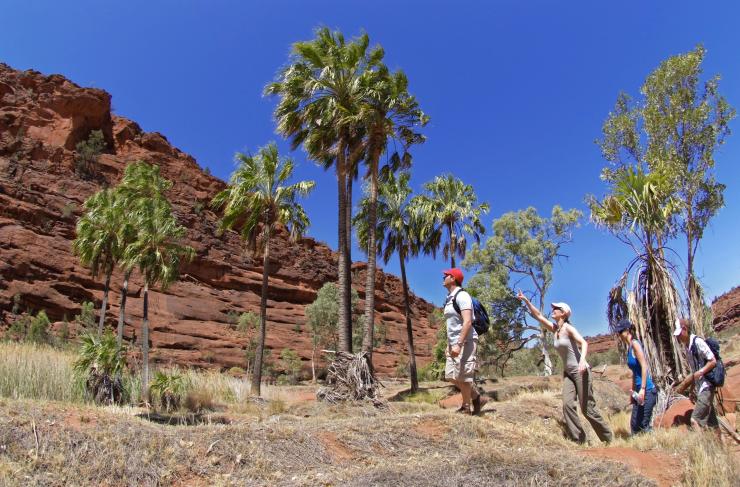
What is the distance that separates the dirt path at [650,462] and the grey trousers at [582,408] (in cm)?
70

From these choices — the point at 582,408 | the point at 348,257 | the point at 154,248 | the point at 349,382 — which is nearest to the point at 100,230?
the point at 154,248

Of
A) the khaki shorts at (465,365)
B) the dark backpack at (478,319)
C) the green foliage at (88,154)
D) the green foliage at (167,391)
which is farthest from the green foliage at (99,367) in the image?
the green foliage at (88,154)

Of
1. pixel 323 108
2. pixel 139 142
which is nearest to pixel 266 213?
pixel 323 108

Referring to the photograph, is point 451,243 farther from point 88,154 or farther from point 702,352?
point 88,154

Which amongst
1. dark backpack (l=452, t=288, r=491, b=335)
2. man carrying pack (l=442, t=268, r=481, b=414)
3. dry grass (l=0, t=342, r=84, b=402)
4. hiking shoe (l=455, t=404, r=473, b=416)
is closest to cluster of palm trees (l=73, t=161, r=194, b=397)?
dry grass (l=0, t=342, r=84, b=402)

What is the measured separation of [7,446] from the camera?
15.9 feet

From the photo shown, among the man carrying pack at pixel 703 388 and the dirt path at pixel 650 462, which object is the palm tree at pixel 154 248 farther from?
the man carrying pack at pixel 703 388

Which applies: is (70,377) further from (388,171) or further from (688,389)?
(688,389)

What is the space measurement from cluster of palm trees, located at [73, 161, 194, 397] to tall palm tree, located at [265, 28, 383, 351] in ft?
18.9

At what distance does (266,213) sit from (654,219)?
1557 centimetres

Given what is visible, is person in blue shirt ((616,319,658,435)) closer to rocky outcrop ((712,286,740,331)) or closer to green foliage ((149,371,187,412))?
green foliage ((149,371,187,412))

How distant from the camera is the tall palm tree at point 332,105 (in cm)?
1681

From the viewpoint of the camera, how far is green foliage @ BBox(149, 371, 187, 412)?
14812 mm

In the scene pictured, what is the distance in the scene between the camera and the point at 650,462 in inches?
213
